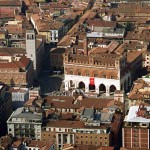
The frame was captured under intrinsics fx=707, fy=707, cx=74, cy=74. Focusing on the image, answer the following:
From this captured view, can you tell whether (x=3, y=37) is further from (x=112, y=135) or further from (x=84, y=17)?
(x=112, y=135)

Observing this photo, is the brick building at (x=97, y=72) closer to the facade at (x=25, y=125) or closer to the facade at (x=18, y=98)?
the facade at (x=18, y=98)

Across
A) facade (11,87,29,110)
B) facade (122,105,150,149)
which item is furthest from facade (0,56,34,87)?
facade (122,105,150,149)

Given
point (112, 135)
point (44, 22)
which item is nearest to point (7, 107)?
point (112, 135)

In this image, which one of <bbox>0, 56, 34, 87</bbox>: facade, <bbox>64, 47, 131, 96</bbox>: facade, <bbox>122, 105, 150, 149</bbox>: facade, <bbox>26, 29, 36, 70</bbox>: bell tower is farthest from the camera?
<bbox>26, 29, 36, 70</bbox>: bell tower

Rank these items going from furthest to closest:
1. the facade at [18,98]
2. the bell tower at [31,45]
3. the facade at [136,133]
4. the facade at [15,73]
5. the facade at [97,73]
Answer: the bell tower at [31,45], the facade at [15,73], the facade at [97,73], the facade at [18,98], the facade at [136,133]

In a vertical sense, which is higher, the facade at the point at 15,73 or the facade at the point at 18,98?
the facade at the point at 15,73

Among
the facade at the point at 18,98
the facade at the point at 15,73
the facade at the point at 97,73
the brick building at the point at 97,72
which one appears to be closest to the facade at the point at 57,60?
the brick building at the point at 97,72

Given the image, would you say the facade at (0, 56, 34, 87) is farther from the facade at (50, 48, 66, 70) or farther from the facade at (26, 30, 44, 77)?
the facade at (50, 48, 66, 70)

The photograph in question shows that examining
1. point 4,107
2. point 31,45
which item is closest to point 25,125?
point 4,107
